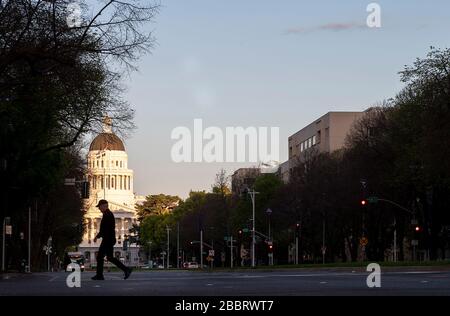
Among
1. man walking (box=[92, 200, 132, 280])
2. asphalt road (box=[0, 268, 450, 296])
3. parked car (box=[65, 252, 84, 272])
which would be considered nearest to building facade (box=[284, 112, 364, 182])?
parked car (box=[65, 252, 84, 272])

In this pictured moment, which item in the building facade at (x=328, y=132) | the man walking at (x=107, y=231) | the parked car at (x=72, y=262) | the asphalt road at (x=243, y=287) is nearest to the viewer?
the asphalt road at (x=243, y=287)

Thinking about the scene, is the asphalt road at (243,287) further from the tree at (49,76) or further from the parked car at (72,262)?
the parked car at (72,262)

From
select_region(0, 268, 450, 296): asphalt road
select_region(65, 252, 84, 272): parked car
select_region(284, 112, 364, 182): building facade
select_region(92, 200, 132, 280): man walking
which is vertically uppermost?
select_region(284, 112, 364, 182): building facade

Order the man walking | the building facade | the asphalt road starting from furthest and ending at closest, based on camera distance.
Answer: the building facade
the man walking
the asphalt road

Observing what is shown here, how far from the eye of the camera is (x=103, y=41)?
3388 cm

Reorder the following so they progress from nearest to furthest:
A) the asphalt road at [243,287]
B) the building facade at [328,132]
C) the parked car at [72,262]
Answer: the asphalt road at [243,287] < the parked car at [72,262] < the building facade at [328,132]

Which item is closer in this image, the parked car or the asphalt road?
the asphalt road

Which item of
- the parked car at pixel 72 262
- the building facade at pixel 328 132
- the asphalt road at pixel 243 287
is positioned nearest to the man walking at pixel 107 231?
the asphalt road at pixel 243 287

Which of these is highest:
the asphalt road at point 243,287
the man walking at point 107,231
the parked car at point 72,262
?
the man walking at point 107,231

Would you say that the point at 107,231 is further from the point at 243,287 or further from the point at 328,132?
the point at 328,132

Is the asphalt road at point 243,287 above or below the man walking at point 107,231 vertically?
below

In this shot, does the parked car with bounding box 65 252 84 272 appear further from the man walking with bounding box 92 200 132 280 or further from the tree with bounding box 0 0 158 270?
the man walking with bounding box 92 200 132 280

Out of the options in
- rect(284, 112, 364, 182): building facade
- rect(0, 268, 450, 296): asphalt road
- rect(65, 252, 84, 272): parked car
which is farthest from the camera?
→ rect(284, 112, 364, 182): building facade

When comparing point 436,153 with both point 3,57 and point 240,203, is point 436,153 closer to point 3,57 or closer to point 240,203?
point 3,57
